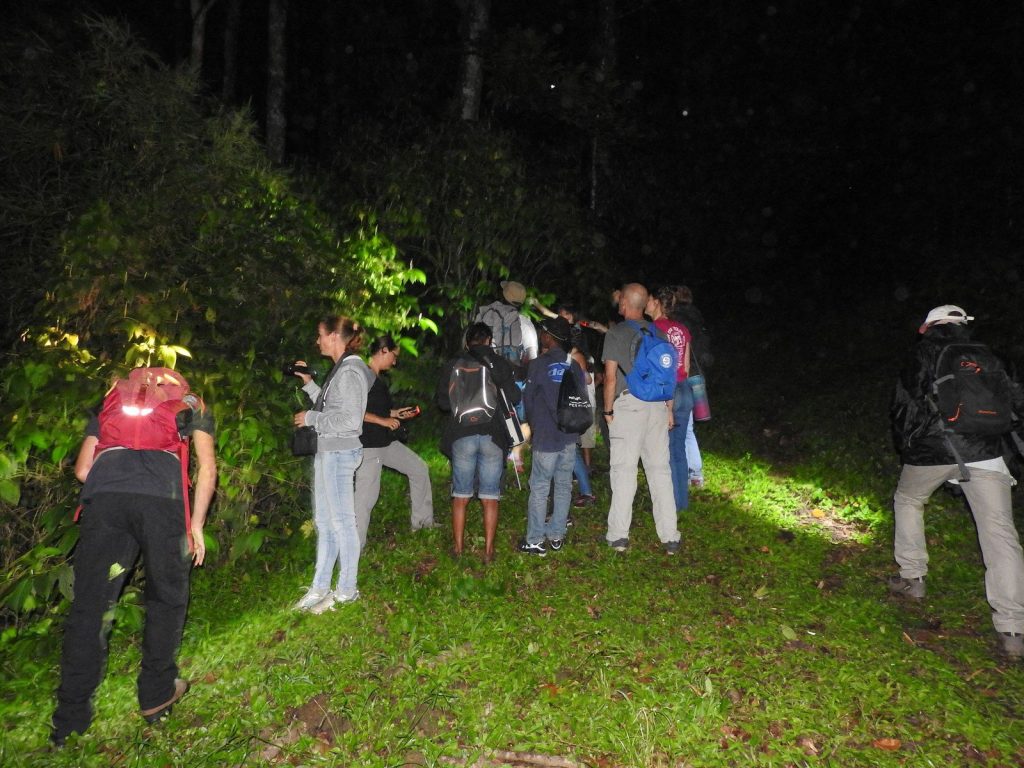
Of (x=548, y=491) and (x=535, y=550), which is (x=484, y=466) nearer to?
(x=548, y=491)

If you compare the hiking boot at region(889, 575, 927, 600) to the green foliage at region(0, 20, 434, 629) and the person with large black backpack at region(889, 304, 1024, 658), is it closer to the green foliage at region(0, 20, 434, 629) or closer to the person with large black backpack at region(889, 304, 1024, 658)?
the person with large black backpack at region(889, 304, 1024, 658)

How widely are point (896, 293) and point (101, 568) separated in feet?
54.0

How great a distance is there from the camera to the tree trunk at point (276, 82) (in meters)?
14.5

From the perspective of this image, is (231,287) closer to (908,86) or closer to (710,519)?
(710,519)

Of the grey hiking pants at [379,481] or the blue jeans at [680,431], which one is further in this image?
the blue jeans at [680,431]

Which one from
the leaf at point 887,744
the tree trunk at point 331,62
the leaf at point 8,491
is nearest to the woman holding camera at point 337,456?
the leaf at point 8,491

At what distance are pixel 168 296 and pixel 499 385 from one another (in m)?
2.42

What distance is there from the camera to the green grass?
12.6ft

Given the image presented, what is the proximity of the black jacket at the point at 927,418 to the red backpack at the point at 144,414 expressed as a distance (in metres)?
4.71

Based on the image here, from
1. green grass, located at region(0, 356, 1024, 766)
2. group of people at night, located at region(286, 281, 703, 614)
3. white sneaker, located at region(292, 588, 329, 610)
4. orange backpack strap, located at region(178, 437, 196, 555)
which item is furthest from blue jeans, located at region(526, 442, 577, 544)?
orange backpack strap, located at region(178, 437, 196, 555)

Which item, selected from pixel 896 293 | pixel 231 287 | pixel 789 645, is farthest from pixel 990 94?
pixel 231 287

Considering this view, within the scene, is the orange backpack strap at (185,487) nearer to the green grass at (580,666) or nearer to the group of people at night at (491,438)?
the green grass at (580,666)

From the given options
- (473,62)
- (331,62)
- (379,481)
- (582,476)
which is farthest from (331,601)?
(331,62)

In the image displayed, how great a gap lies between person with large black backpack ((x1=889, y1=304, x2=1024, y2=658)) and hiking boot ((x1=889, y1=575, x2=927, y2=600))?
73cm
